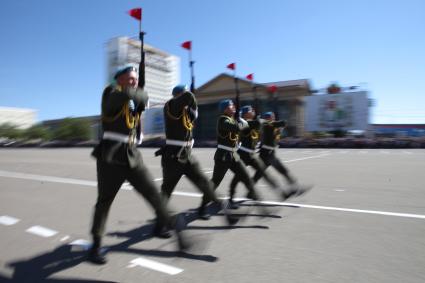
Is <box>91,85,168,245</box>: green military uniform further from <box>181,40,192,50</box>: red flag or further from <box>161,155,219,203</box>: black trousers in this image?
<box>181,40,192,50</box>: red flag

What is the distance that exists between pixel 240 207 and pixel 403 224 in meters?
2.56

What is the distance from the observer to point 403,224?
4.86 m

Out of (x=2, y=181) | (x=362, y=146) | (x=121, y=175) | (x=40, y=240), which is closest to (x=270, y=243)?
(x=121, y=175)

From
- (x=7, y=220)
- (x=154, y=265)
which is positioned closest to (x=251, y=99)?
(x=7, y=220)

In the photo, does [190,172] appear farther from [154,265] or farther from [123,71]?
[123,71]

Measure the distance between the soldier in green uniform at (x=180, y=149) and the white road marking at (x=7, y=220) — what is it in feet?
8.68

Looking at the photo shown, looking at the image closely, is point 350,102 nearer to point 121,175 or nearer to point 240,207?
point 240,207

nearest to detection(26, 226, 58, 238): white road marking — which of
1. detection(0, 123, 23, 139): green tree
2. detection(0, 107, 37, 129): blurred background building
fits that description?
detection(0, 123, 23, 139): green tree

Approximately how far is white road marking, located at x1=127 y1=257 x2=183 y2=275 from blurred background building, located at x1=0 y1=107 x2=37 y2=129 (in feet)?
377

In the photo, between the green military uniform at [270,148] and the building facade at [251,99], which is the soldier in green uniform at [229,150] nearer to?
the green military uniform at [270,148]

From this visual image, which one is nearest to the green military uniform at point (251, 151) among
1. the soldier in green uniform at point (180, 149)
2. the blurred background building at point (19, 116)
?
the soldier in green uniform at point (180, 149)

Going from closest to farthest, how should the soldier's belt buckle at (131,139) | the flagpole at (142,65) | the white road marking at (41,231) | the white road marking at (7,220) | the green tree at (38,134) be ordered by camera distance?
the soldier's belt buckle at (131,139)
the flagpole at (142,65)
the white road marking at (41,231)
the white road marking at (7,220)
the green tree at (38,134)

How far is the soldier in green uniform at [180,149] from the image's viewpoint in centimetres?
432

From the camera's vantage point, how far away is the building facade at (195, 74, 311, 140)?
44.7 meters
